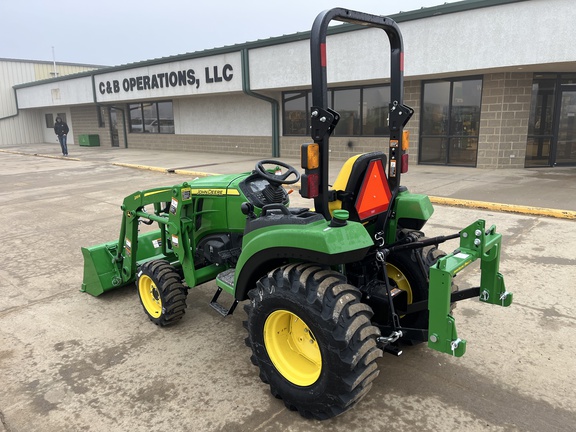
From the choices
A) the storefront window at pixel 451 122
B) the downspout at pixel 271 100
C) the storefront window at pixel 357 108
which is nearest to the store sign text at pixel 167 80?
the downspout at pixel 271 100

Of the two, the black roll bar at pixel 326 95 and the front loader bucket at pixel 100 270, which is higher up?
the black roll bar at pixel 326 95

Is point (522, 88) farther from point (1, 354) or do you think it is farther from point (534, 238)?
point (1, 354)

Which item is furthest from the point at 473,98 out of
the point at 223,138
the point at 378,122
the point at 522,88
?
the point at 223,138

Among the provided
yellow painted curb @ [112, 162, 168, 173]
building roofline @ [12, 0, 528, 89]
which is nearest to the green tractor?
building roofline @ [12, 0, 528, 89]

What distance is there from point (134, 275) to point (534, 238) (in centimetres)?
503

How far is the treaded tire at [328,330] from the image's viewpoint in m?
2.33

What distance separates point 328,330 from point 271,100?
1465 cm

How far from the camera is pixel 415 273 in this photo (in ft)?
10.5

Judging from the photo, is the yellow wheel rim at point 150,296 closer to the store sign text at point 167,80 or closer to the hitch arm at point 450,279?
the hitch arm at point 450,279

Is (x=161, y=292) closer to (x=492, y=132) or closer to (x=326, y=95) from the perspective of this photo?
(x=326, y=95)

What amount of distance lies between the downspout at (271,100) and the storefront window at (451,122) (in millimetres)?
5527

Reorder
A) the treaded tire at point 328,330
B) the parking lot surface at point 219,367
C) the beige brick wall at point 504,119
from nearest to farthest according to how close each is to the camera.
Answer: the treaded tire at point 328,330
the parking lot surface at point 219,367
the beige brick wall at point 504,119

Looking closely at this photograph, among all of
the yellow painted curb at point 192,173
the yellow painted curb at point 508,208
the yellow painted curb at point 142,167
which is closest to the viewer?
the yellow painted curb at point 508,208

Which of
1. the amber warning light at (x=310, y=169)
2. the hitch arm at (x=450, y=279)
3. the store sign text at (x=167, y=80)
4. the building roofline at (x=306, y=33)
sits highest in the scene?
the building roofline at (x=306, y=33)
